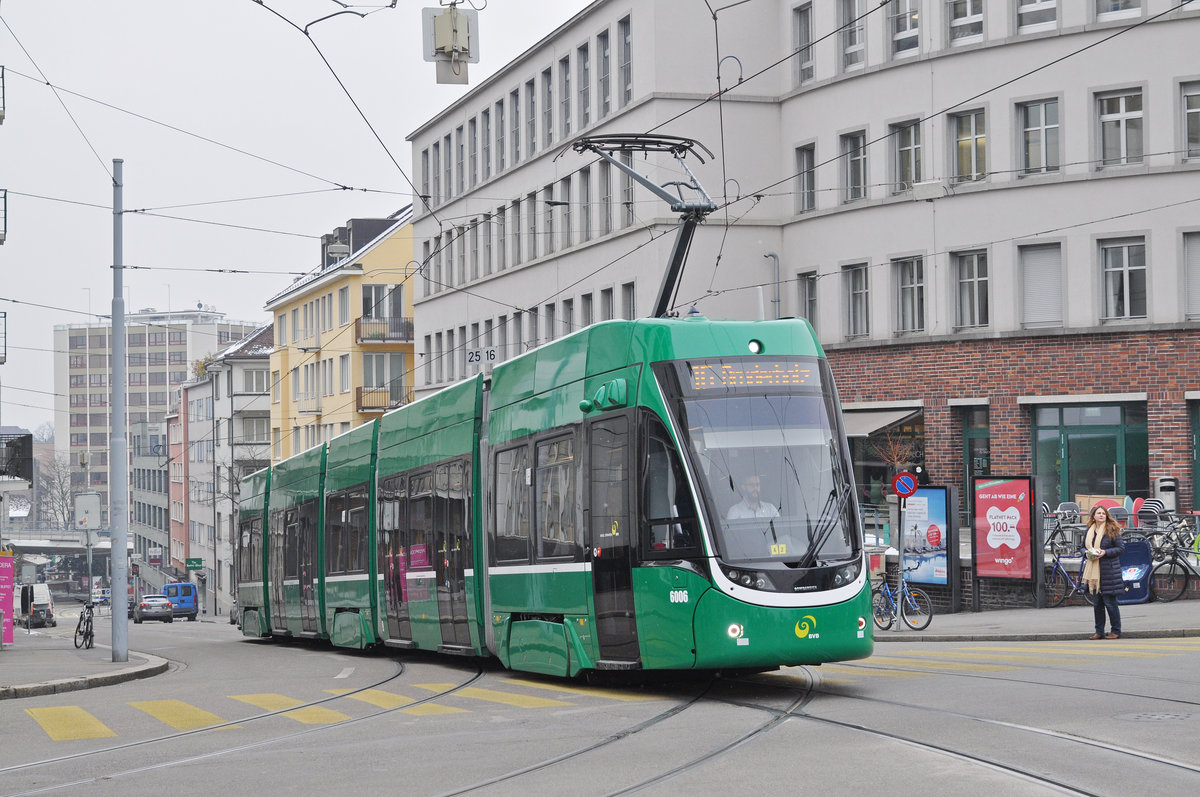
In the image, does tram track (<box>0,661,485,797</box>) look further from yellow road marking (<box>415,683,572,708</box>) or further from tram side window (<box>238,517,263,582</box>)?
tram side window (<box>238,517,263,582</box>)

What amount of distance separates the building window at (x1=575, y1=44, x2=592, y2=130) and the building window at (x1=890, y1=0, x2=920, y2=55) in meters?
12.1

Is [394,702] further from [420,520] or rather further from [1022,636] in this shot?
[1022,636]

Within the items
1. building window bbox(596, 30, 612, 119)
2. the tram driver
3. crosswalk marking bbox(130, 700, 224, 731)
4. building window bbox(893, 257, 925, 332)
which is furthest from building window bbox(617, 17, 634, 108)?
the tram driver

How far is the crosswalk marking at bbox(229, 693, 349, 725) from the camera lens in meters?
13.7

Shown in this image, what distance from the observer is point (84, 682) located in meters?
19.8

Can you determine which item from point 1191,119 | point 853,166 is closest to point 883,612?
point 1191,119

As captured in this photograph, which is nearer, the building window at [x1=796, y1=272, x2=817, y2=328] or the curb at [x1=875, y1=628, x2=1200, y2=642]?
the curb at [x1=875, y1=628, x2=1200, y2=642]

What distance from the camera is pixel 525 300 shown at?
55844 mm

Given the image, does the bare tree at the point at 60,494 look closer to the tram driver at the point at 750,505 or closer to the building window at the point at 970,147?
the building window at the point at 970,147

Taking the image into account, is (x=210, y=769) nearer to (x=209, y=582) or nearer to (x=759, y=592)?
(x=759, y=592)

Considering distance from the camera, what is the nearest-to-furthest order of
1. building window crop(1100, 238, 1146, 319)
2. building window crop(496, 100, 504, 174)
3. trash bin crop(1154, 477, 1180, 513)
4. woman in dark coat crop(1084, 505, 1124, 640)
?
woman in dark coat crop(1084, 505, 1124, 640) < trash bin crop(1154, 477, 1180, 513) < building window crop(1100, 238, 1146, 319) < building window crop(496, 100, 504, 174)

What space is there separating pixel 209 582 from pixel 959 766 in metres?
94.4

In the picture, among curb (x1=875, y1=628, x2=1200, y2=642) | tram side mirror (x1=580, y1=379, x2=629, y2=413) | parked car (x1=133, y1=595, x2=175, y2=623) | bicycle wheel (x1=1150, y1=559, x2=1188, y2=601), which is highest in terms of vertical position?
tram side mirror (x1=580, y1=379, x2=629, y2=413)

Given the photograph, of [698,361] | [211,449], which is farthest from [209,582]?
[698,361]
